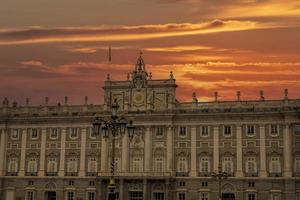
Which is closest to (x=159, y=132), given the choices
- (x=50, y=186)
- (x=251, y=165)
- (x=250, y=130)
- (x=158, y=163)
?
(x=158, y=163)

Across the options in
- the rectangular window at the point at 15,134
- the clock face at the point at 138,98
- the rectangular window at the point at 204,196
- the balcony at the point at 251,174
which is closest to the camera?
the balcony at the point at 251,174

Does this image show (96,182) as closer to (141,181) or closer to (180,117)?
(141,181)

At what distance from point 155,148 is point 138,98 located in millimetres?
7538

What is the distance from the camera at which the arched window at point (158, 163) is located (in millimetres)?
76500

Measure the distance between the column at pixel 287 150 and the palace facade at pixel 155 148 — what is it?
0.42ft

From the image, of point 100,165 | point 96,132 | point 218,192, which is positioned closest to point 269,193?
point 218,192

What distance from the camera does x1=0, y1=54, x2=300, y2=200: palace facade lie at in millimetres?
72688

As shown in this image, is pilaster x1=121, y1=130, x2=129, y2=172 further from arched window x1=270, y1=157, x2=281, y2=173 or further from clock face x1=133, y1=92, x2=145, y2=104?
arched window x1=270, y1=157, x2=281, y2=173

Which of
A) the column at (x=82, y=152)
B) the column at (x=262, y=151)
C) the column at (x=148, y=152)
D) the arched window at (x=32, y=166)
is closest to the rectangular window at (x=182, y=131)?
the column at (x=148, y=152)

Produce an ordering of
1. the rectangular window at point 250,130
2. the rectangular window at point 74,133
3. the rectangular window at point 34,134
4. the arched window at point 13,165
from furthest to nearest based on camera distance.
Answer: the rectangular window at point 34,134 < the arched window at point 13,165 < the rectangular window at point 74,133 < the rectangular window at point 250,130

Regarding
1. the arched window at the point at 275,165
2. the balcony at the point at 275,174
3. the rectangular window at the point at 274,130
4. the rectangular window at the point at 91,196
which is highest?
the rectangular window at the point at 274,130

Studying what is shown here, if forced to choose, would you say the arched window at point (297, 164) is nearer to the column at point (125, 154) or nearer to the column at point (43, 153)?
the column at point (125, 154)

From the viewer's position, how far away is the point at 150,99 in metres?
78.5

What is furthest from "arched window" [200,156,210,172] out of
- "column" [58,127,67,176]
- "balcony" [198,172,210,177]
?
"column" [58,127,67,176]
